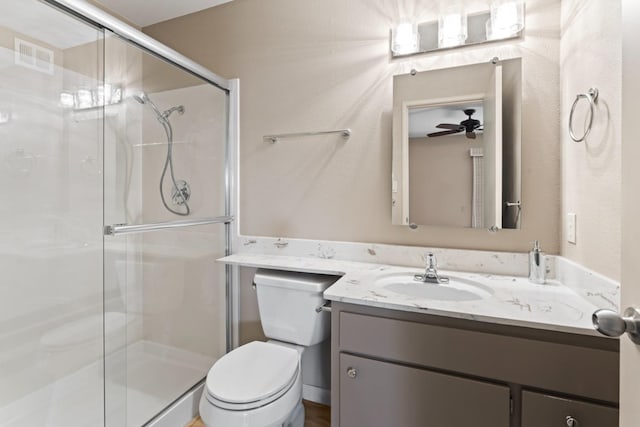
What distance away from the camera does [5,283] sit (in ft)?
4.42

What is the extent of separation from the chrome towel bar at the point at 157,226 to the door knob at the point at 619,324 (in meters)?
1.68

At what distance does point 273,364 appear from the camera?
53.7 inches

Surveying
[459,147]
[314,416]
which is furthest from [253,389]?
[459,147]

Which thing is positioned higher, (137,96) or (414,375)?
(137,96)

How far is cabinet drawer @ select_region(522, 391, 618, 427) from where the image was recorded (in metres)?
0.85

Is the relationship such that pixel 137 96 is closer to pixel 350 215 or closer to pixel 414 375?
pixel 350 215

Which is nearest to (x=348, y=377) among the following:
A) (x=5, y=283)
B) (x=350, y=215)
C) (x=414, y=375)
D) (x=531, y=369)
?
(x=414, y=375)

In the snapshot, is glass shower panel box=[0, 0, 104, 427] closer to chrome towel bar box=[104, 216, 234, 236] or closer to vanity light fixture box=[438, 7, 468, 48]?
chrome towel bar box=[104, 216, 234, 236]

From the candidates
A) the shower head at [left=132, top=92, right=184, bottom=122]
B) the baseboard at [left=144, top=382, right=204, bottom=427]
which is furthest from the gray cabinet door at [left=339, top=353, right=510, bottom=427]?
the shower head at [left=132, top=92, right=184, bottom=122]

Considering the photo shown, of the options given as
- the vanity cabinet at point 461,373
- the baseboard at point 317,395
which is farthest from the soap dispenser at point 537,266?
the baseboard at point 317,395

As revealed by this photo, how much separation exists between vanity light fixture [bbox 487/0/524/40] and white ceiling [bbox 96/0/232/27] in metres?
1.55

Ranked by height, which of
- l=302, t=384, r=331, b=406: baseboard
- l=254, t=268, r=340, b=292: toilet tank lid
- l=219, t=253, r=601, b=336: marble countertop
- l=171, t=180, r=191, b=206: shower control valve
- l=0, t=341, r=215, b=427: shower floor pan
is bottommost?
l=302, t=384, r=331, b=406: baseboard

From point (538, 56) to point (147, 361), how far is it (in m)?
2.43

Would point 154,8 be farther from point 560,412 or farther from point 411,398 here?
point 560,412
